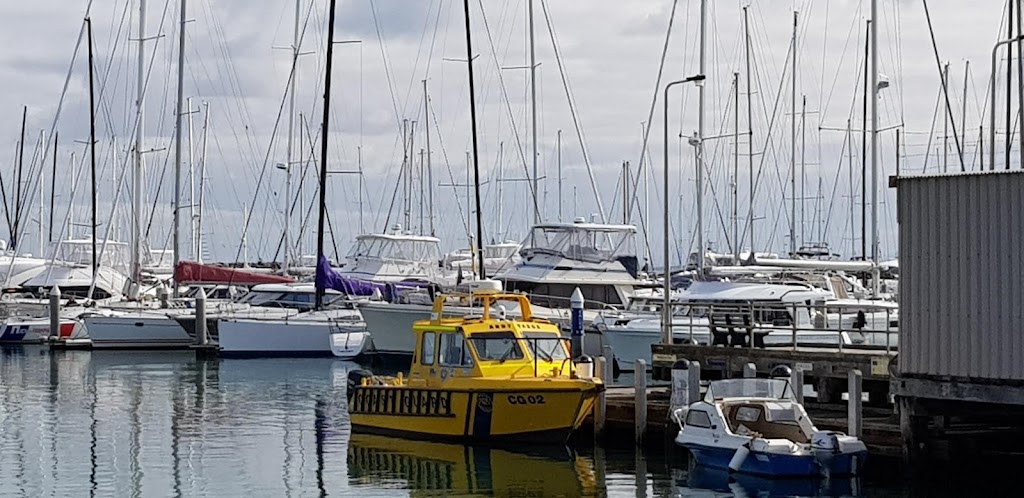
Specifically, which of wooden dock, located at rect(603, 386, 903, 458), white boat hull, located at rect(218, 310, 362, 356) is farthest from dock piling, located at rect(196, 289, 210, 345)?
wooden dock, located at rect(603, 386, 903, 458)

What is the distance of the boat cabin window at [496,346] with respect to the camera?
28.5 meters

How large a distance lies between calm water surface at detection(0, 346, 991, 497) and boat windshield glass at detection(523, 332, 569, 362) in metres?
1.84

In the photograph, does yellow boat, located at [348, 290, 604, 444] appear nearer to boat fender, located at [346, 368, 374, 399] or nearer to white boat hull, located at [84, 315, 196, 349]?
boat fender, located at [346, 368, 374, 399]

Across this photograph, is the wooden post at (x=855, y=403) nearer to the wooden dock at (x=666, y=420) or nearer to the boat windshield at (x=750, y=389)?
the wooden dock at (x=666, y=420)

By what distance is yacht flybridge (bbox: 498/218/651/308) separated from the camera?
2018 inches

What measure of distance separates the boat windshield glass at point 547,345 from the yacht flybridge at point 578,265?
20768 mm

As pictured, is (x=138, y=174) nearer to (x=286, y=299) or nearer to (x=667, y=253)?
(x=286, y=299)

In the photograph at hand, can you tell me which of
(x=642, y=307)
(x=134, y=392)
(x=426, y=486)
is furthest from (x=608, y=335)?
(x=426, y=486)

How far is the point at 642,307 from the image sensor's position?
166 ft

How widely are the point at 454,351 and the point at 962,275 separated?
969 centimetres

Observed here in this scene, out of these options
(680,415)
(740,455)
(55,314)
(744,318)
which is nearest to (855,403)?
(740,455)

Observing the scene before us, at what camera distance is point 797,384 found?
87.0ft

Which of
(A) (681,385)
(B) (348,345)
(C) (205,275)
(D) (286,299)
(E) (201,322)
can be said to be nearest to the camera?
(A) (681,385)

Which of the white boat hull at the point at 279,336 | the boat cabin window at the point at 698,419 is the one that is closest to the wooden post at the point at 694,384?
the boat cabin window at the point at 698,419
